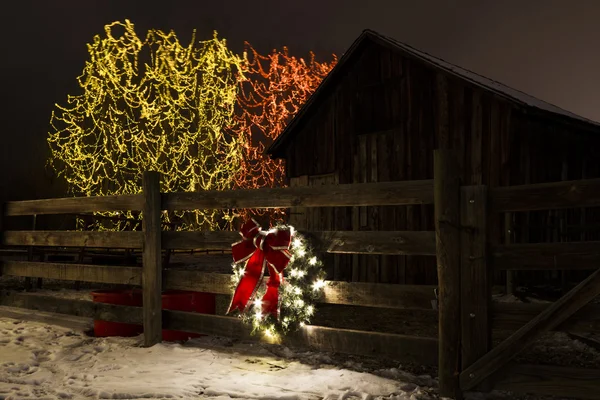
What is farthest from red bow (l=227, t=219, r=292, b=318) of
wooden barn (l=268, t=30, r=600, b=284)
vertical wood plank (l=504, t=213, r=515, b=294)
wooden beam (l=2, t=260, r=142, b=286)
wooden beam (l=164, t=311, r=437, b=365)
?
vertical wood plank (l=504, t=213, r=515, b=294)

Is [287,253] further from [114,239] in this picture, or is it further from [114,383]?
[114,239]

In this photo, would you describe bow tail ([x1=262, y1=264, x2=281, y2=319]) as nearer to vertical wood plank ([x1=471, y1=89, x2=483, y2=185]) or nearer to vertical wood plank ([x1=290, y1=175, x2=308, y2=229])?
vertical wood plank ([x1=471, y1=89, x2=483, y2=185])

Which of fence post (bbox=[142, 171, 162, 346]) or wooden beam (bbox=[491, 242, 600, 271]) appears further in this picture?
fence post (bbox=[142, 171, 162, 346])

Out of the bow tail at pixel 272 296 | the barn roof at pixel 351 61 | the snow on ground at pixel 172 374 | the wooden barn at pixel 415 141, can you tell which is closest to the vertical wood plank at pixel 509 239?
the wooden barn at pixel 415 141

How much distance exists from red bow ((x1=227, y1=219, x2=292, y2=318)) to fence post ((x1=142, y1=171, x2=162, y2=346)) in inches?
45.4

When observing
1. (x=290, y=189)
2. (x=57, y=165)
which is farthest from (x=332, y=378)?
(x=57, y=165)

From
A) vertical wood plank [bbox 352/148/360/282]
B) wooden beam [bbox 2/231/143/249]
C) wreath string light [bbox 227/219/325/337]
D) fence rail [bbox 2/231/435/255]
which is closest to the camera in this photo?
fence rail [bbox 2/231/435/255]

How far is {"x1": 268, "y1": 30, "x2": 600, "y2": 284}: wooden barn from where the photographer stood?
10297 millimetres

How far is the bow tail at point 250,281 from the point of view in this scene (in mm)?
5367

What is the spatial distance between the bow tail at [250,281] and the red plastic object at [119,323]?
6.07 ft

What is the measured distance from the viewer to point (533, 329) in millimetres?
3926

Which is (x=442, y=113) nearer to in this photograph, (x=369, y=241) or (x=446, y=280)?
(x=369, y=241)

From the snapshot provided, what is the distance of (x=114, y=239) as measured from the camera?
679 centimetres

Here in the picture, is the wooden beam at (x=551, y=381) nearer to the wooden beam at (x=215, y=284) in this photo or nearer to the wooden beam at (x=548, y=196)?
the wooden beam at (x=215, y=284)
